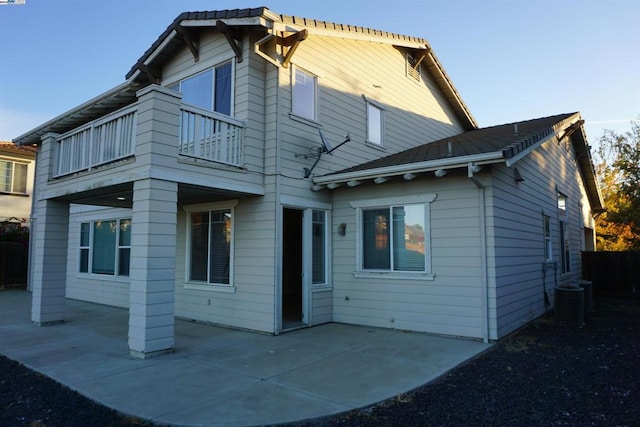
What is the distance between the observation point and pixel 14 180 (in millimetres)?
18922

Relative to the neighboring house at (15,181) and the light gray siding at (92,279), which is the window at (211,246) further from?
the neighboring house at (15,181)

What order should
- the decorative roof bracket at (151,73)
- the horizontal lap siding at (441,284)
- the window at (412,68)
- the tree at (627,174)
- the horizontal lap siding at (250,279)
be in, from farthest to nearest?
the tree at (627,174) < the window at (412,68) < the decorative roof bracket at (151,73) < the horizontal lap siding at (250,279) < the horizontal lap siding at (441,284)

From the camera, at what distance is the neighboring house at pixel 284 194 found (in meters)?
6.47

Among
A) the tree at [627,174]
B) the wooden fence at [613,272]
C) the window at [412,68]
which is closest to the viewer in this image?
the window at [412,68]

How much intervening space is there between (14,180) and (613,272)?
24295mm

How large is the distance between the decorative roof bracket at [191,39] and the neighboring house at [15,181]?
44.5ft

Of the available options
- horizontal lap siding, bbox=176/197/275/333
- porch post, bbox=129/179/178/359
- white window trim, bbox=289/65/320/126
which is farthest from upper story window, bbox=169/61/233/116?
porch post, bbox=129/179/178/359

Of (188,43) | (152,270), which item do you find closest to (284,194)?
(152,270)

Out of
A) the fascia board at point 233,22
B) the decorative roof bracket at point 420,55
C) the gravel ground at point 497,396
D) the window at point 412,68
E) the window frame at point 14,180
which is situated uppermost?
the decorative roof bracket at point 420,55

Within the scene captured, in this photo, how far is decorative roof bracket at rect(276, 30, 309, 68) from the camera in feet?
25.3

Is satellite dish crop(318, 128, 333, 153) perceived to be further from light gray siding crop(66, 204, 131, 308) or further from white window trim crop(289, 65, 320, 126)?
light gray siding crop(66, 204, 131, 308)

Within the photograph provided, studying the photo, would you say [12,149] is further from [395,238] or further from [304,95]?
[395,238]

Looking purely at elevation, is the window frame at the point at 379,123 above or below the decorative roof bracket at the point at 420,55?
below

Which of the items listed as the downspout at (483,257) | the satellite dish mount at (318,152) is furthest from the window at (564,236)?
the satellite dish mount at (318,152)
